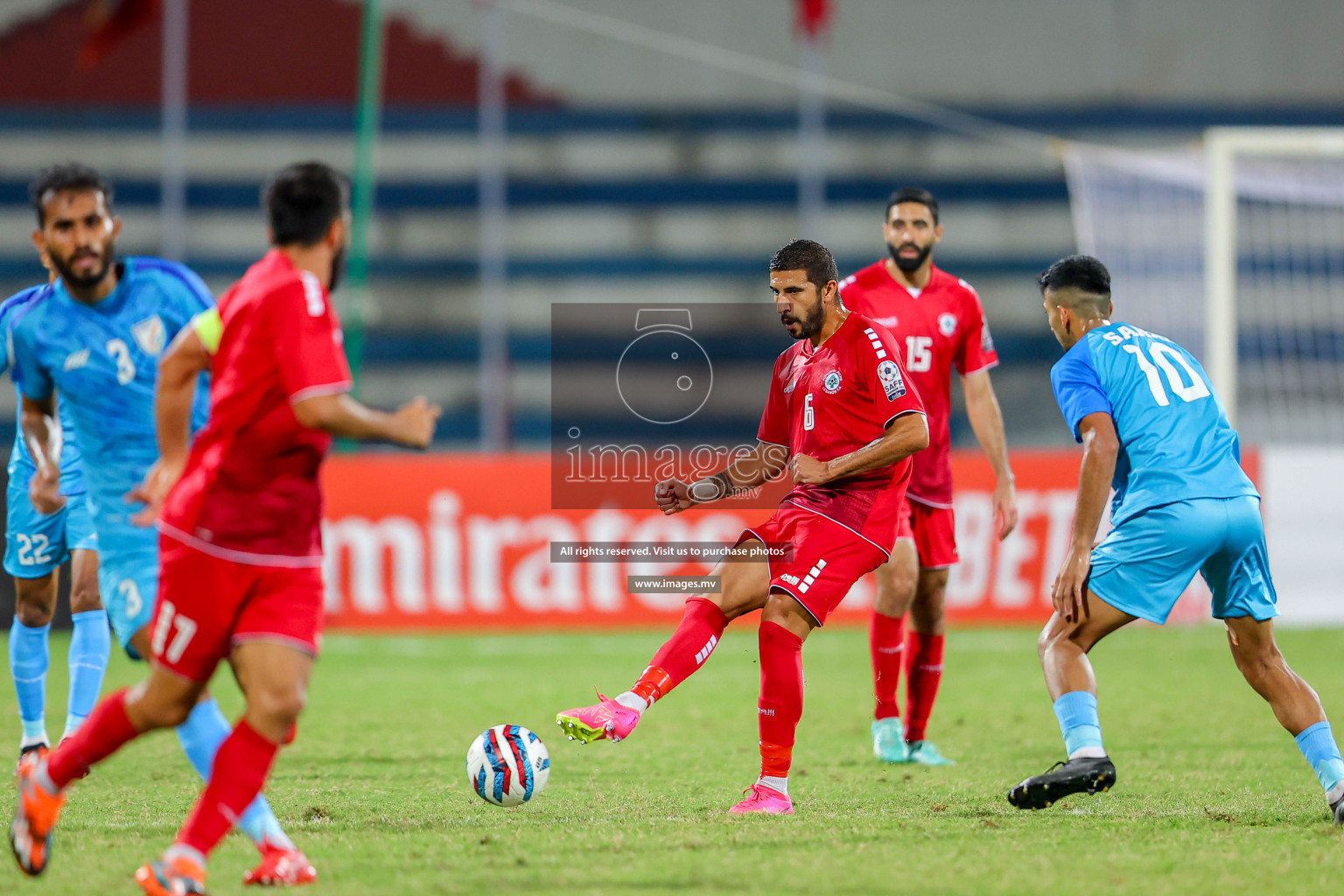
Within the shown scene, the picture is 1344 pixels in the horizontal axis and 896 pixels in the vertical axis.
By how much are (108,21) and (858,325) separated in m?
22.6

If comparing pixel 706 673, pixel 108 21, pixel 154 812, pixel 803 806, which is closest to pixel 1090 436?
pixel 803 806

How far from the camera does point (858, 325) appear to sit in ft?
19.1

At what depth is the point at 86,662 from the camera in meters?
6.40

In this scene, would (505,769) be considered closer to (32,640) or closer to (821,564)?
(821,564)

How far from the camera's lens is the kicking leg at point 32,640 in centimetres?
670

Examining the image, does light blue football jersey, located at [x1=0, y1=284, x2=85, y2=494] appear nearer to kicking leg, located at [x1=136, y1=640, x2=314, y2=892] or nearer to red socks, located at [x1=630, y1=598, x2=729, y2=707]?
kicking leg, located at [x1=136, y1=640, x2=314, y2=892]

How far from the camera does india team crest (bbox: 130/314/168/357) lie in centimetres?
493

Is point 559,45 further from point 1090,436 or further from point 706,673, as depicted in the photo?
point 1090,436

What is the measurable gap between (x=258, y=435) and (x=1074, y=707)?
10.8 ft

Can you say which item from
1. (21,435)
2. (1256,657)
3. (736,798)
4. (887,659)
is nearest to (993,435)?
(887,659)

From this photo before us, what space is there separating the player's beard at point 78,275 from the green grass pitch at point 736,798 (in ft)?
6.51

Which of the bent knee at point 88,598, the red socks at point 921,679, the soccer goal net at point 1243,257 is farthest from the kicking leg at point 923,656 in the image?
the soccer goal net at point 1243,257

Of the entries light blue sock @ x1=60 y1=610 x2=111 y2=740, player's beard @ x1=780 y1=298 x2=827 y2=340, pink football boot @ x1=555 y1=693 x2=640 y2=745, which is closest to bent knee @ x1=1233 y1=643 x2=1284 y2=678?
player's beard @ x1=780 y1=298 x2=827 y2=340

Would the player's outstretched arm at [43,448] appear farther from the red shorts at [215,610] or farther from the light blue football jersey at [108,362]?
the red shorts at [215,610]
